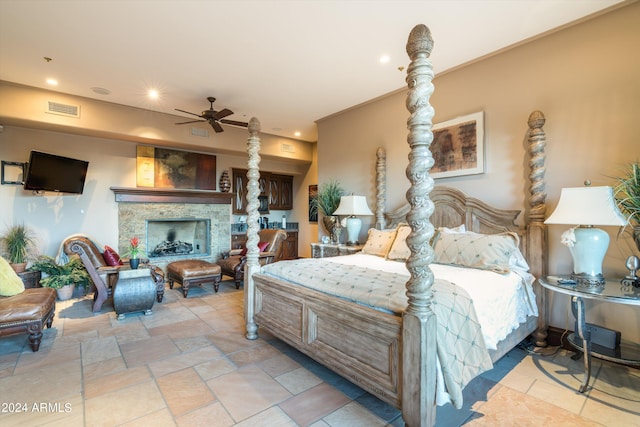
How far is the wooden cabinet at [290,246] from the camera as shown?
822cm

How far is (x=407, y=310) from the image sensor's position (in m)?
1.71

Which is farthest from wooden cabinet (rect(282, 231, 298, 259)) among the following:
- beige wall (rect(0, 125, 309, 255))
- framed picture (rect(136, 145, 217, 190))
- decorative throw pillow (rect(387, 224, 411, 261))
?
decorative throw pillow (rect(387, 224, 411, 261))

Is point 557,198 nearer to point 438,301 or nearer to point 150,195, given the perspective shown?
point 438,301

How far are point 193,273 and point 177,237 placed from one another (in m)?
2.45

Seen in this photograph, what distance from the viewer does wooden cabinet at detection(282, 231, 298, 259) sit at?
8219 mm

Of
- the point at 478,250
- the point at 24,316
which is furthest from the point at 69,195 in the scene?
the point at 478,250

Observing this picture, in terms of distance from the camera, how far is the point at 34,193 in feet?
16.4

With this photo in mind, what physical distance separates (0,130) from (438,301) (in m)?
6.68

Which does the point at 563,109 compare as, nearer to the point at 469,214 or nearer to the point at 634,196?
the point at 634,196

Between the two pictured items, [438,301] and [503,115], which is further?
[503,115]

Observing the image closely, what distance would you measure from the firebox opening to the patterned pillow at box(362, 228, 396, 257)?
424 centimetres

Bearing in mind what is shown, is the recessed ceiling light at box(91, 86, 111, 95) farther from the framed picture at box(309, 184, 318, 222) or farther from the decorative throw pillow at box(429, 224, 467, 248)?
the decorative throw pillow at box(429, 224, 467, 248)

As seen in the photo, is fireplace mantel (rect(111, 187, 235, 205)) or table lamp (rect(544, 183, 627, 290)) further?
fireplace mantel (rect(111, 187, 235, 205))

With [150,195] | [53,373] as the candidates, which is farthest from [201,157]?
[53,373]
